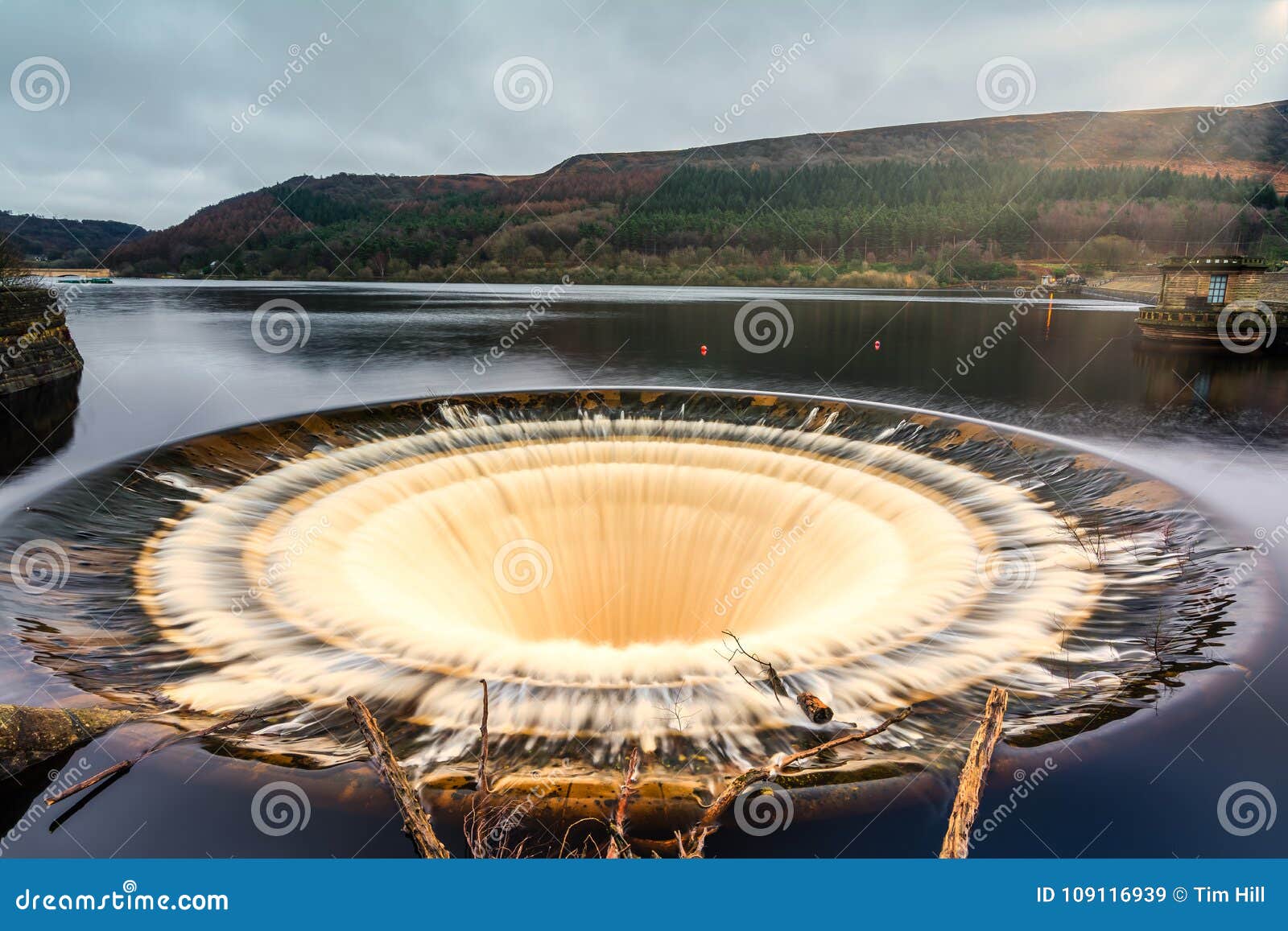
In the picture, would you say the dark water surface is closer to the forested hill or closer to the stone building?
the stone building

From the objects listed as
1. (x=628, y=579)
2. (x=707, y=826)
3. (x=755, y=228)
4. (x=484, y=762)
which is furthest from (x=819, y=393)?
(x=755, y=228)

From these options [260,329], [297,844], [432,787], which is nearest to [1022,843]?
[432,787]

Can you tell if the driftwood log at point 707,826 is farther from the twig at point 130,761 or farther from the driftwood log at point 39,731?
the driftwood log at point 39,731

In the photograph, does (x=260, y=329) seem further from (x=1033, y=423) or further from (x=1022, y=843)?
(x=1022, y=843)

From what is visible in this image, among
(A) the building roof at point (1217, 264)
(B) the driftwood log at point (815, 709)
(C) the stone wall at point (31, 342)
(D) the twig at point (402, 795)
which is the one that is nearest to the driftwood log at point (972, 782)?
(B) the driftwood log at point (815, 709)

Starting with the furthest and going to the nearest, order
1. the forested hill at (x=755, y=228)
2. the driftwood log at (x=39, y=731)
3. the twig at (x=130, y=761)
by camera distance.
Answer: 1. the forested hill at (x=755, y=228)
2. the driftwood log at (x=39, y=731)
3. the twig at (x=130, y=761)

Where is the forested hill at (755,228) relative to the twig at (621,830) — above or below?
above
